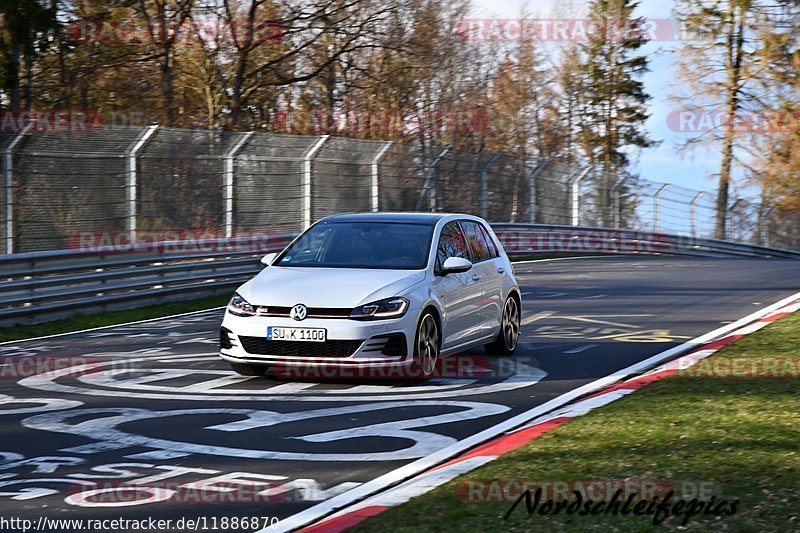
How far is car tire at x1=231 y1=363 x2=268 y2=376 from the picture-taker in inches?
402

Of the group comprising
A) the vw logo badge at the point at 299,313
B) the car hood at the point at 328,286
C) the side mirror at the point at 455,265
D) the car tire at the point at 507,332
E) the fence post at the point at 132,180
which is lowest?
the car tire at the point at 507,332

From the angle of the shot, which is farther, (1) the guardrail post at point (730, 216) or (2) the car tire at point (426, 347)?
(1) the guardrail post at point (730, 216)

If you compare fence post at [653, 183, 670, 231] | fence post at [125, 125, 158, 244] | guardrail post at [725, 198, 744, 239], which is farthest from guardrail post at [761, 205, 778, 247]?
fence post at [125, 125, 158, 244]

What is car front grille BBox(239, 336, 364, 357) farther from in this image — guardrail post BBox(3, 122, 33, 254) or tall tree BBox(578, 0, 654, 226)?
tall tree BBox(578, 0, 654, 226)

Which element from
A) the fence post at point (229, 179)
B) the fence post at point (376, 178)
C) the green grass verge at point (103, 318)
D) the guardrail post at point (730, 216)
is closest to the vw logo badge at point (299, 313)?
the green grass verge at point (103, 318)

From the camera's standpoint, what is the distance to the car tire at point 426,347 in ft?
33.0

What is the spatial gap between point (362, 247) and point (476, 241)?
5.04 ft

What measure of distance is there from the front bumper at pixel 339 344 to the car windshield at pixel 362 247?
91cm

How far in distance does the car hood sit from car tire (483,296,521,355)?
5.98 feet

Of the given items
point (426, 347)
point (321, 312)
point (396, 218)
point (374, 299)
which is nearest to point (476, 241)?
point (396, 218)

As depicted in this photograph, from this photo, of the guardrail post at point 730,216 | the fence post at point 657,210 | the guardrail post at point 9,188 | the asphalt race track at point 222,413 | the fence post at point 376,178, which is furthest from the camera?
the guardrail post at point 730,216

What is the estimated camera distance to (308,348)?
9.73 meters

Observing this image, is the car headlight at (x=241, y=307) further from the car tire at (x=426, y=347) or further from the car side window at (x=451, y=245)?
the car side window at (x=451, y=245)

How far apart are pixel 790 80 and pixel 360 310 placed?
145 feet
